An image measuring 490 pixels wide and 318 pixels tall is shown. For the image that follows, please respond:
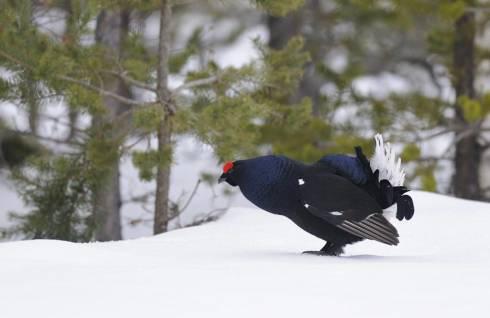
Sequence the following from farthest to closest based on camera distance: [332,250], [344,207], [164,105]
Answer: [164,105], [332,250], [344,207]

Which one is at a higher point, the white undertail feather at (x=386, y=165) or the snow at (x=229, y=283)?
the white undertail feather at (x=386, y=165)

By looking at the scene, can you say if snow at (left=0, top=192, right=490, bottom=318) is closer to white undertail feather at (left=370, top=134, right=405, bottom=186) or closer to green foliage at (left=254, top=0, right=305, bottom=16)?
white undertail feather at (left=370, top=134, right=405, bottom=186)

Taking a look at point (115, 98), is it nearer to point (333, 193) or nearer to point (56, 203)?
point (56, 203)

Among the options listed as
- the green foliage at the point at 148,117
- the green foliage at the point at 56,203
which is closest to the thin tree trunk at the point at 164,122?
the green foliage at the point at 148,117

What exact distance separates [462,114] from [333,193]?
18.5 feet

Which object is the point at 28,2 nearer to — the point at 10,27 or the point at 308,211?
the point at 10,27

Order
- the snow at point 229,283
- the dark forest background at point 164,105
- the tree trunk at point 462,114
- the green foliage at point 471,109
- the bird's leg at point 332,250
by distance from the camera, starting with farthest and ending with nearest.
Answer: the tree trunk at point 462,114, the green foliage at point 471,109, the dark forest background at point 164,105, the bird's leg at point 332,250, the snow at point 229,283

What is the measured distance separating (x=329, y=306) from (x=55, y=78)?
3.65 metres

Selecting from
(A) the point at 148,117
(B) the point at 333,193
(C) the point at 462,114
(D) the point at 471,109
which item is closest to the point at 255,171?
(B) the point at 333,193

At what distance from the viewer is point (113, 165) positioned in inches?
288

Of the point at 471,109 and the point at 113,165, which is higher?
the point at 471,109

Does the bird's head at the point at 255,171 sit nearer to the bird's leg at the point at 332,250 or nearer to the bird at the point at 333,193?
the bird at the point at 333,193

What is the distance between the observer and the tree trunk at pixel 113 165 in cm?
741

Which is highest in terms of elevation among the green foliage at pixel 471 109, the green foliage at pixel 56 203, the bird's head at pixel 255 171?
the bird's head at pixel 255 171
